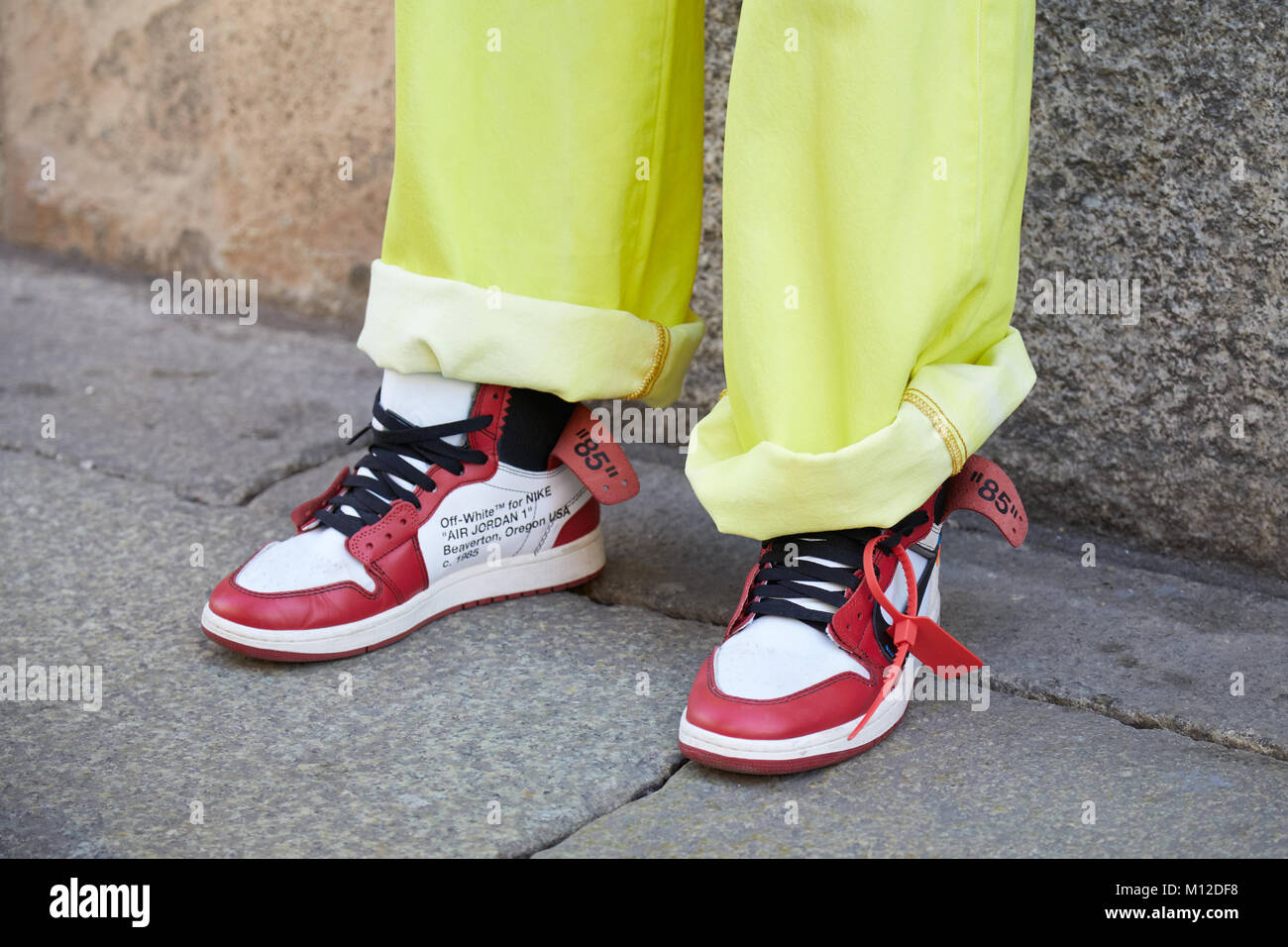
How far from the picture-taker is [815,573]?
0.99 meters

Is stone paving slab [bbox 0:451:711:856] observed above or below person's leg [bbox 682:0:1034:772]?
below

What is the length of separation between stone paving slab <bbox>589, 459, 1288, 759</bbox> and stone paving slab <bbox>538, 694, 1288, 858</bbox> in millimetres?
51

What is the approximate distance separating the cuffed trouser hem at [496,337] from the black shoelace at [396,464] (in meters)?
0.06

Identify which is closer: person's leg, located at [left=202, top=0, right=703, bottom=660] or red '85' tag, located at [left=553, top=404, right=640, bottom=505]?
person's leg, located at [left=202, top=0, right=703, bottom=660]

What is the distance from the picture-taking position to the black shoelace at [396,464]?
3.73 feet

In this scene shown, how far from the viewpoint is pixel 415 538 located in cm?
114

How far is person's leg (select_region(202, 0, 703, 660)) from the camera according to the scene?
3.50ft
